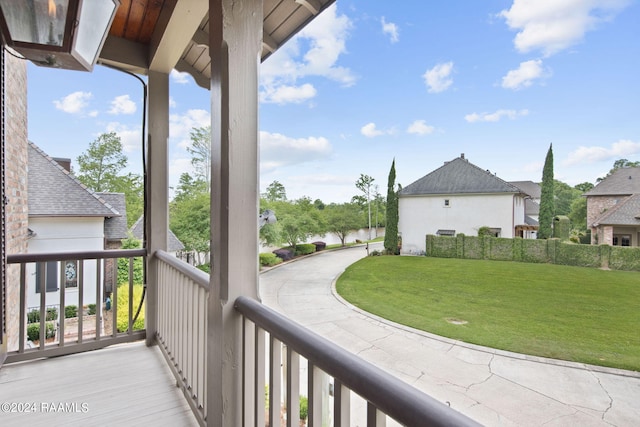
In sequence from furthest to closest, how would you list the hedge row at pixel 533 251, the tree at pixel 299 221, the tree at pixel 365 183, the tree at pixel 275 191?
the tree at pixel 365 183 → the tree at pixel 299 221 → the tree at pixel 275 191 → the hedge row at pixel 533 251

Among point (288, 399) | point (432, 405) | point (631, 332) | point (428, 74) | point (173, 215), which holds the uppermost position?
point (428, 74)

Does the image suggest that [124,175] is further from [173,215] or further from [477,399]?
[477,399]

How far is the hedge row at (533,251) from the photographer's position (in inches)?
67.9

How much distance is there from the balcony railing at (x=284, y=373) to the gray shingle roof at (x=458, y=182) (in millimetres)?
3204

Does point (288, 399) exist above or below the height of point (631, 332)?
above

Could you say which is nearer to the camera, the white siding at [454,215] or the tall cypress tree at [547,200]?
the tall cypress tree at [547,200]

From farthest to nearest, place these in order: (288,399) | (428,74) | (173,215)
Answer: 1. (428,74)
2. (173,215)
3. (288,399)

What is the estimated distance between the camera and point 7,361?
196 cm

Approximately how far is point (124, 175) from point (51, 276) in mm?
865

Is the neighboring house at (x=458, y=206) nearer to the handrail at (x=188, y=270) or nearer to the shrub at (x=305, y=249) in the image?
the shrub at (x=305, y=249)

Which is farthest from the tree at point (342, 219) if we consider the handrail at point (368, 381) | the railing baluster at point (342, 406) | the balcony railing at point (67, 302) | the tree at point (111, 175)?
the railing baluster at point (342, 406)

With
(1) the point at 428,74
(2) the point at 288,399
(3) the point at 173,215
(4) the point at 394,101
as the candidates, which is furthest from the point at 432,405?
(4) the point at 394,101

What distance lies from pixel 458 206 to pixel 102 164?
369 centimetres

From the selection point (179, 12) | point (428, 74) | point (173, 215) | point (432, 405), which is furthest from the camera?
point (428, 74)
